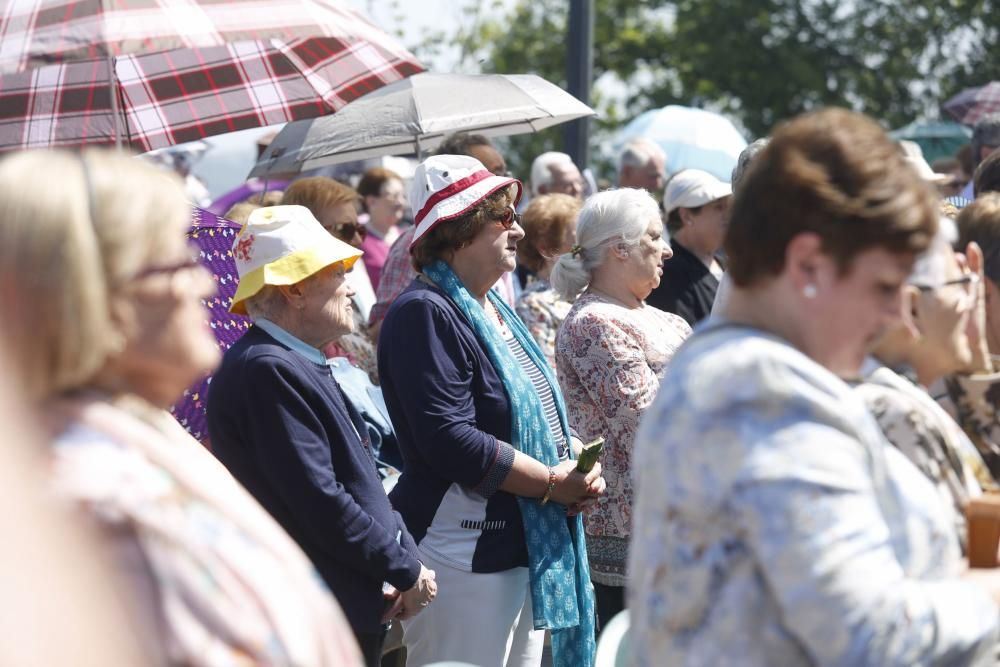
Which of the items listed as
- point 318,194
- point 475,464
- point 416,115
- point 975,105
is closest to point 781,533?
point 475,464

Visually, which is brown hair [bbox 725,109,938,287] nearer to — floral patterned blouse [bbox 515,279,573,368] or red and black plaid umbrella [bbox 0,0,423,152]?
red and black plaid umbrella [bbox 0,0,423,152]

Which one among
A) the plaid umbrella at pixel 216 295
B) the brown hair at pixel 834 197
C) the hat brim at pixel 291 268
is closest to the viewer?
the brown hair at pixel 834 197

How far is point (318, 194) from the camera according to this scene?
564 cm

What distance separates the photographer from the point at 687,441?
1928mm

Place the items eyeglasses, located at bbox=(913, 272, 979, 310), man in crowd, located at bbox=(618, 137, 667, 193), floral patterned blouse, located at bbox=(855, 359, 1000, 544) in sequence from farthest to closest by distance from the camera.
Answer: man in crowd, located at bbox=(618, 137, 667, 193)
eyeglasses, located at bbox=(913, 272, 979, 310)
floral patterned blouse, located at bbox=(855, 359, 1000, 544)

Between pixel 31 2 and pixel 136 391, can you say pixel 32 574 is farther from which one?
pixel 31 2

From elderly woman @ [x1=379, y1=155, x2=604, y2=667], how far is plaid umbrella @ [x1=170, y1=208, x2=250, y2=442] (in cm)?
66

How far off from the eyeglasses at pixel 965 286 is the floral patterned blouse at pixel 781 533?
0.56 meters

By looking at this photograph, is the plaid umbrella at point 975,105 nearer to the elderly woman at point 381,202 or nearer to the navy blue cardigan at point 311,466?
the elderly woman at point 381,202

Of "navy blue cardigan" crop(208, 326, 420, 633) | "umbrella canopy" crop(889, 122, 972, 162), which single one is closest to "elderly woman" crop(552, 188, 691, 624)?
"navy blue cardigan" crop(208, 326, 420, 633)

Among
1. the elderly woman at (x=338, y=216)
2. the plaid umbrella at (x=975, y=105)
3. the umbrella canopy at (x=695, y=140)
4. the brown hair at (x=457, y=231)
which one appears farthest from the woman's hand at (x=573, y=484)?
the plaid umbrella at (x=975, y=105)

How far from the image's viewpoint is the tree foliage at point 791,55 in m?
27.4

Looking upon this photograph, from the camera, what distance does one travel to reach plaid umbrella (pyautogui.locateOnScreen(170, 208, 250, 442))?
4289mm

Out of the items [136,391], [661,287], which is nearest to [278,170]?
[661,287]
